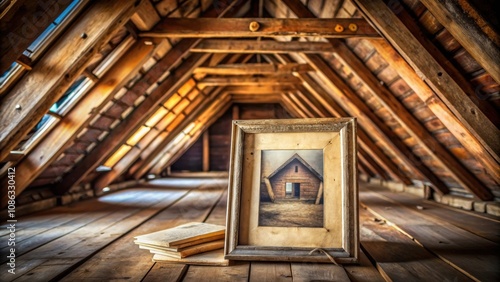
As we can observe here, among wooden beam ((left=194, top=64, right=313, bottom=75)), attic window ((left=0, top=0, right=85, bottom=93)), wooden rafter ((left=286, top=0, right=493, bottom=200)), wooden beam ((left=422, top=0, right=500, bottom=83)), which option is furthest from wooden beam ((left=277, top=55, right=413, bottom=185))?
attic window ((left=0, top=0, right=85, bottom=93))

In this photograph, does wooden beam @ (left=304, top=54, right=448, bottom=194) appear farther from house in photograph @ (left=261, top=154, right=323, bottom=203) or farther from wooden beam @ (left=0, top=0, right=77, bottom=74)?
wooden beam @ (left=0, top=0, right=77, bottom=74)

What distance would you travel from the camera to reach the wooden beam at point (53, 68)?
2.70m

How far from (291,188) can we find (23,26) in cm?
198

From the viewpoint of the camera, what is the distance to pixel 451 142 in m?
3.75

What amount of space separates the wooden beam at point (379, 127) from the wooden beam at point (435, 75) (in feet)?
6.29

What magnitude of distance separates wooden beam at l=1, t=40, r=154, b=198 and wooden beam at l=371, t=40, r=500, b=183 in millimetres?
2468

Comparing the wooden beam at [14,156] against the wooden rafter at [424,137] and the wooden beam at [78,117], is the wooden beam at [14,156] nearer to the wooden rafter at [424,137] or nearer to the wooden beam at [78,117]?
the wooden beam at [78,117]

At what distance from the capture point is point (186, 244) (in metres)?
2.11

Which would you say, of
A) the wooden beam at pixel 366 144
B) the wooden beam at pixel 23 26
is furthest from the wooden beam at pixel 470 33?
the wooden beam at pixel 366 144

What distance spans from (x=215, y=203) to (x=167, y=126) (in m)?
2.90

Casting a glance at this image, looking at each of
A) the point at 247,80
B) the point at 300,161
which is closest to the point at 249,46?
the point at 247,80

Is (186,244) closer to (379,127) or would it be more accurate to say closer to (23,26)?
(23,26)

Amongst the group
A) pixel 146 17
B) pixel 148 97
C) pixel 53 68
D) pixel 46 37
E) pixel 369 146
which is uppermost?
pixel 146 17

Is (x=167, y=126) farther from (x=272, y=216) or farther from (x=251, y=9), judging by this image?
(x=272, y=216)
